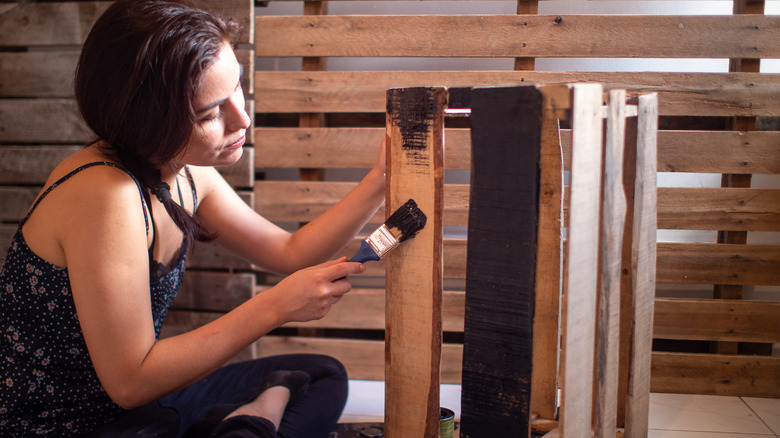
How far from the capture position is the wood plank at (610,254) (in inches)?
34.1

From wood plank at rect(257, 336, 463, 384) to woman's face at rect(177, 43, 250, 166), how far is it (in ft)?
3.14

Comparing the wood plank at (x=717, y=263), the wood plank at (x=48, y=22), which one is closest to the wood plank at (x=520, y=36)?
the wood plank at (x=48, y=22)

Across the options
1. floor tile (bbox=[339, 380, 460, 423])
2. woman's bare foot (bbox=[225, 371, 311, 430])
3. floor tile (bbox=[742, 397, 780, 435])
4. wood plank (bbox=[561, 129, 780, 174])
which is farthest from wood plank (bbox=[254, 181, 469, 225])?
floor tile (bbox=[742, 397, 780, 435])

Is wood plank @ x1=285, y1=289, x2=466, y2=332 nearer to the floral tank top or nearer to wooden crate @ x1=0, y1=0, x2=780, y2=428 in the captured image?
wooden crate @ x1=0, y1=0, x2=780, y2=428

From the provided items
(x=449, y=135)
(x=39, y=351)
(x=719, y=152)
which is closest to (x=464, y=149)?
(x=449, y=135)

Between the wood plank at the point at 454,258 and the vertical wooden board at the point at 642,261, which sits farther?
the wood plank at the point at 454,258

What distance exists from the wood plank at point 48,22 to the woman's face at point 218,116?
94cm

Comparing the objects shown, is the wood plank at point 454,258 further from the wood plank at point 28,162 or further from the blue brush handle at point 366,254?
the wood plank at point 28,162

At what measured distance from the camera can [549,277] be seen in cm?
124

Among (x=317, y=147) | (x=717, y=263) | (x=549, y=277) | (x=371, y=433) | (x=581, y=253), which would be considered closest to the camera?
(x=581, y=253)

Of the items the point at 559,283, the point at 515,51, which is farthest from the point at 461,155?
the point at 559,283

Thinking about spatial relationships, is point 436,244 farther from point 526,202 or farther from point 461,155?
point 461,155

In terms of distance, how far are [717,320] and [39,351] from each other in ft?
5.68

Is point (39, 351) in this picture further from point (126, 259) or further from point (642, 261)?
point (642, 261)
